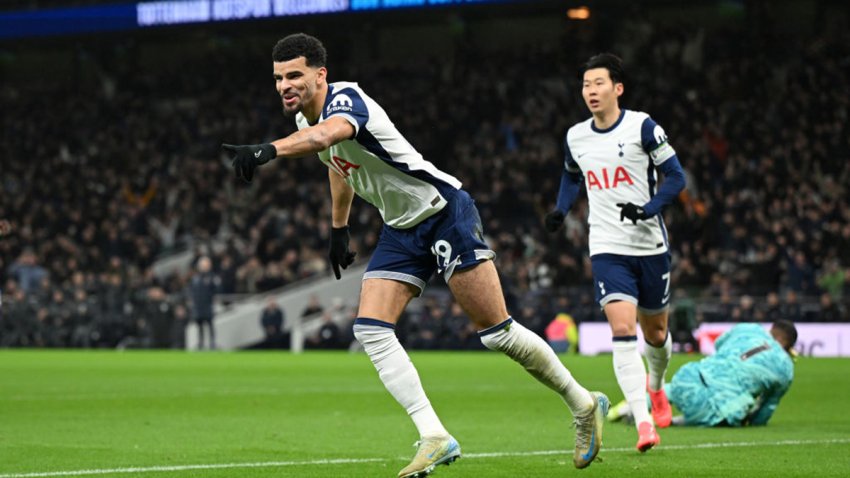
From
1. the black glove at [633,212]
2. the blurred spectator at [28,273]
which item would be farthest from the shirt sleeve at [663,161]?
the blurred spectator at [28,273]

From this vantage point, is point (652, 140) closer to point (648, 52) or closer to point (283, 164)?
point (648, 52)

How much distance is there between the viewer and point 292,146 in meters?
5.91

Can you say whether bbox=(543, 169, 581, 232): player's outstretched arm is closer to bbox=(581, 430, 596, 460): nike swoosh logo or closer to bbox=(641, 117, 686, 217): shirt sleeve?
bbox=(641, 117, 686, 217): shirt sleeve

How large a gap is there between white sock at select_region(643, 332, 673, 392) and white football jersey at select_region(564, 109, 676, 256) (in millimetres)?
770

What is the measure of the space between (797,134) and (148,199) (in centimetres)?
1708

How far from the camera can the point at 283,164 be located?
35.1 metres

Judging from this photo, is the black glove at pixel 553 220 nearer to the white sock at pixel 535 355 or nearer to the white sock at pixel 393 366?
the white sock at pixel 535 355

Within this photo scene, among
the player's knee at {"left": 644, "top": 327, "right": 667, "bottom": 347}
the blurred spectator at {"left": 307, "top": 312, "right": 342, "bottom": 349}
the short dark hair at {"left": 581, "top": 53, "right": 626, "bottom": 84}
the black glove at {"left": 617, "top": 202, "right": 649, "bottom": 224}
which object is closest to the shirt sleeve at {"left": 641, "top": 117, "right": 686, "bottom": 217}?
the black glove at {"left": 617, "top": 202, "right": 649, "bottom": 224}

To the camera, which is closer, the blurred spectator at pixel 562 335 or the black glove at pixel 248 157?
the black glove at pixel 248 157

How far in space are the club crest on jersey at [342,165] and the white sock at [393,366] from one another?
76 cm

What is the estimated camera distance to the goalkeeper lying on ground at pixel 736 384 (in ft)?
33.6

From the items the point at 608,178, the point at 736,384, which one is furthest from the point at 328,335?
the point at 608,178

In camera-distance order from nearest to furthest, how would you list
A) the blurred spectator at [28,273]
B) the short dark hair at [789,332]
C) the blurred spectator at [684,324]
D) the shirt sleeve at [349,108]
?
the shirt sleeve at [349,108] → the short dark hair at [789,332] → the blurred spectator at [684,324] → the blurred spectator at [28,273]

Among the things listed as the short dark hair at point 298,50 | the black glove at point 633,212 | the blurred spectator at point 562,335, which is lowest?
the blurred spectator at point 562,335
